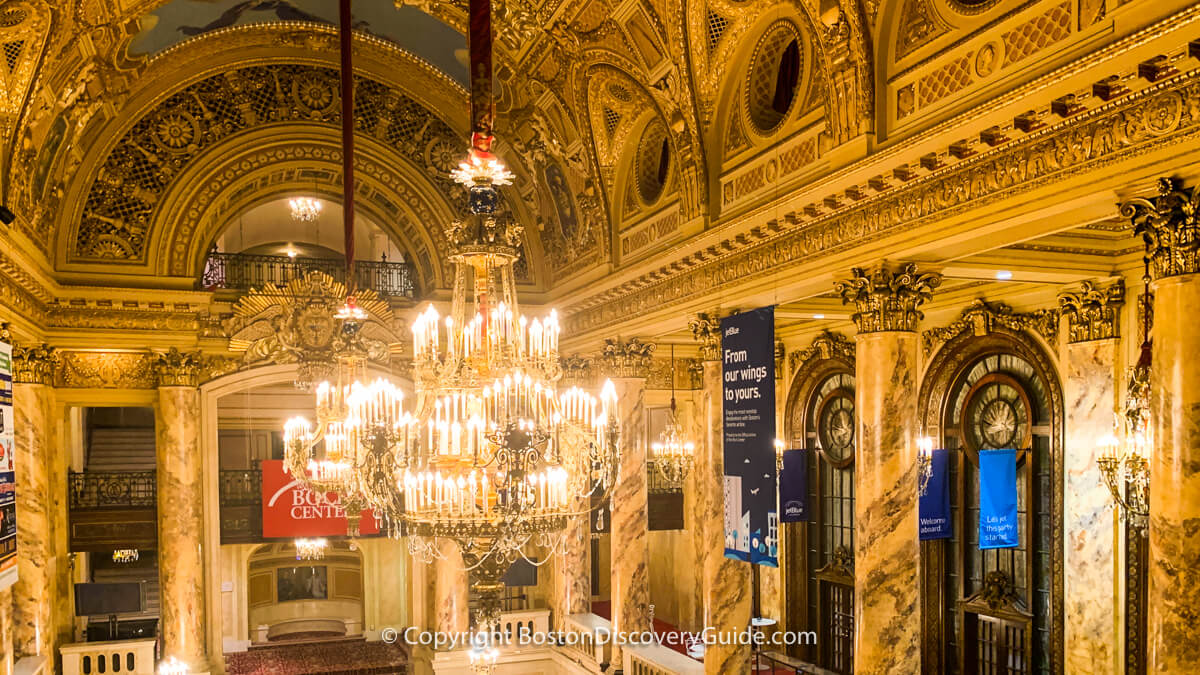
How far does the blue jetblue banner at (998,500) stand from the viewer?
10.2 metres

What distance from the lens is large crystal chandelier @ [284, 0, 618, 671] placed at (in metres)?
5.35

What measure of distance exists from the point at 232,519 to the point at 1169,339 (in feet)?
46.3

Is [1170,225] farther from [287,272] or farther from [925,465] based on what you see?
[287,272]

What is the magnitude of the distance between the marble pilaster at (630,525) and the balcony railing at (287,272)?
16.8ft

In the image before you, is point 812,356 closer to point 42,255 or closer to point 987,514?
point 987,514

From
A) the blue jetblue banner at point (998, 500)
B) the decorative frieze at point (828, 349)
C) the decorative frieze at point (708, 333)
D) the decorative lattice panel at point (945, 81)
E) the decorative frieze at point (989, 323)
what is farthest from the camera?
the decorative frieze at point (828, 349)

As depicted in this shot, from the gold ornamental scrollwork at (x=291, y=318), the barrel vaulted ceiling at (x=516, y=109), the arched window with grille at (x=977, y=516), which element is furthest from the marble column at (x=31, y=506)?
the arched window with grille at (x=977, y=516)

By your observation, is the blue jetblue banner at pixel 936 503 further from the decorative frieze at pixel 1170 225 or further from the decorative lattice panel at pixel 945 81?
the decorative frieze at pixel 1170 225

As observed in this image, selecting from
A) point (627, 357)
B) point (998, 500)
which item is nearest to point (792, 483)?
point (627, 357)

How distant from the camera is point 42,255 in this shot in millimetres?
12617

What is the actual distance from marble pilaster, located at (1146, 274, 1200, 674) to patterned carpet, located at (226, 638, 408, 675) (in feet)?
44.5

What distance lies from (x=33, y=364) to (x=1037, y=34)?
12.9 metres

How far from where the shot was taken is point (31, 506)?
12297 millimetres

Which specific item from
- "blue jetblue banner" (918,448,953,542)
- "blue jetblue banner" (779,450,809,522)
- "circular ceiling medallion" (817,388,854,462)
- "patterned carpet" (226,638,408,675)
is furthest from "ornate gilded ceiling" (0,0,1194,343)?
"patterned carpet" (226,638,408,675)
